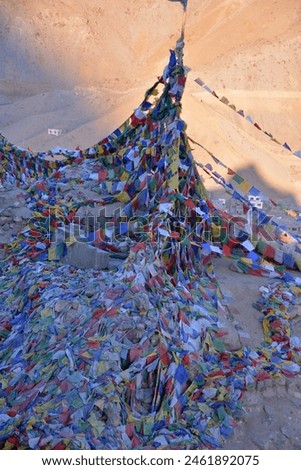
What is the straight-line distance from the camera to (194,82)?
2003 cm

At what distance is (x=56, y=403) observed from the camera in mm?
4957

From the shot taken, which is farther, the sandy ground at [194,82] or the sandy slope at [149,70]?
the sandy slope at [149,70]

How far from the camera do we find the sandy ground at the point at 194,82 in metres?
6.95

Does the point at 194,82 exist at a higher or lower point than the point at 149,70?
lower

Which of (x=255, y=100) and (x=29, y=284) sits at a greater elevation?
(x=255, y=100)

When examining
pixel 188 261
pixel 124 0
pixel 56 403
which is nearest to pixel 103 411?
pixel 56 403

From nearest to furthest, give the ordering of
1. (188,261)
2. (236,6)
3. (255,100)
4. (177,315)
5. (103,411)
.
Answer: (103,411), (177,315), (188,261), (255,100), (236,6)

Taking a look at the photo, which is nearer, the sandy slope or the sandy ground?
the sandy ground

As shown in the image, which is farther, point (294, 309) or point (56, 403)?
point (294, 309)

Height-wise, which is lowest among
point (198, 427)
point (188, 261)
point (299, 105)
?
point (198, 427)

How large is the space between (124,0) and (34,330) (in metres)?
28.2

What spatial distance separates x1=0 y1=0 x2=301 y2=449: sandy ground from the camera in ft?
22.8

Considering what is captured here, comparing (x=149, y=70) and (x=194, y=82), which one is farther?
(x=149, y=70)

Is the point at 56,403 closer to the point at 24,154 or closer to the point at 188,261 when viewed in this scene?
the point at 188,261
